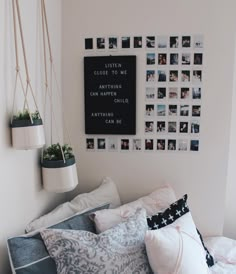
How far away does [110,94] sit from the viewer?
1877 millimetres

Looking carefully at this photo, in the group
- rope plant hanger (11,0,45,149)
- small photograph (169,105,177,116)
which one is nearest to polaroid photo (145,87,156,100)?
small photograph (169,105,177,116)

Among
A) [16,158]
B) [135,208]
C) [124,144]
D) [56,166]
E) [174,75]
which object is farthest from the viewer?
[124,144]

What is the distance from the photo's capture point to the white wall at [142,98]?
1.78 m

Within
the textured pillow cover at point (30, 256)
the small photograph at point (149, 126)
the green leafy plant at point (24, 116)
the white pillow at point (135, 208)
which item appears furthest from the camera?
the small photograph at point (149, 126)

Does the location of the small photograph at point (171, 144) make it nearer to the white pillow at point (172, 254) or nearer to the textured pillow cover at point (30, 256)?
the white pillow at point (172, 254)

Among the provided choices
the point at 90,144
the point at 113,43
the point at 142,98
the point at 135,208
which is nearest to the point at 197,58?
the point at 142,98

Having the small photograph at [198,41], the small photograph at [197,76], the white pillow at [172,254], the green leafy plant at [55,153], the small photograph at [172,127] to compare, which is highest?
the small photograph at [198,41]

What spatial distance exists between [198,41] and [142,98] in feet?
1.53

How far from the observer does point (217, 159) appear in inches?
73.6

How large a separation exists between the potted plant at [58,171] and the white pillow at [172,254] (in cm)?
50

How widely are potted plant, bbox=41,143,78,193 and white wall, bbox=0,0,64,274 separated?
0.20 ft

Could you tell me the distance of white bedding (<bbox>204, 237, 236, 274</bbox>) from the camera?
160cm

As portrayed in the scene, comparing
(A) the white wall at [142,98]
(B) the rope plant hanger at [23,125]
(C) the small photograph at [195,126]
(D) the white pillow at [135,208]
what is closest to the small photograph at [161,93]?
(A) the white wall at [142,98]

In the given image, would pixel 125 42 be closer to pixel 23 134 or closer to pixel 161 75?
pixel 161 75
